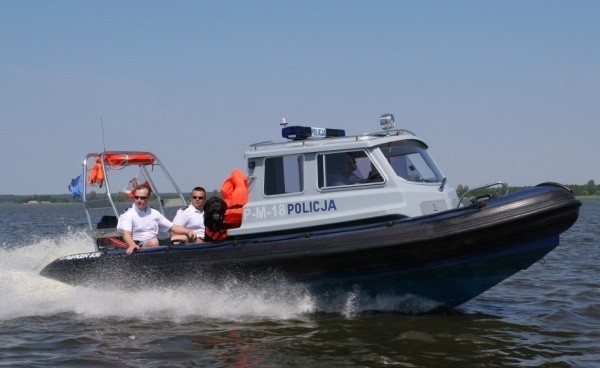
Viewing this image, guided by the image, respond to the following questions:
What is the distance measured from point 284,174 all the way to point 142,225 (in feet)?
6.27

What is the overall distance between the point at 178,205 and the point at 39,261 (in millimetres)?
2085

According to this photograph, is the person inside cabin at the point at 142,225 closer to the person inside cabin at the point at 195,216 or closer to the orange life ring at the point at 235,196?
the person inside cabin at the point at 195,216

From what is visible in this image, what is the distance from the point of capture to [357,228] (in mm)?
8445

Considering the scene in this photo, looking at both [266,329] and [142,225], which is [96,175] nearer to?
[142,225]

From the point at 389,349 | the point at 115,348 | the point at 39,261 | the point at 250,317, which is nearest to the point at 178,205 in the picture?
the point at 39,261

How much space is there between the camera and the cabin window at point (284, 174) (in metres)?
8.98

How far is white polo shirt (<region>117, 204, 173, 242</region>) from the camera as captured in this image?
9.54 meters

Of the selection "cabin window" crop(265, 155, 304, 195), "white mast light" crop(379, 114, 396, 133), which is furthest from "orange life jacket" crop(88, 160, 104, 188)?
→ "white mast light" crop(379, 114, 396, 133)

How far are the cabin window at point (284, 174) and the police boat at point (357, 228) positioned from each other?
0.01m

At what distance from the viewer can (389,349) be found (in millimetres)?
7520

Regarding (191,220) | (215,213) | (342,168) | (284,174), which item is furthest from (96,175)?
(342,168)

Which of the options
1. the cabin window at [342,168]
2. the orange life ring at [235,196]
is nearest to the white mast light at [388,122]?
the cabin window at [342,168]

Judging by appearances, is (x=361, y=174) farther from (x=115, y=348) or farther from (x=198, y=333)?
(x=115, y=348)

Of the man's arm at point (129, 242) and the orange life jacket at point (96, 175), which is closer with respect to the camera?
the man's arm at point (129, 242)
